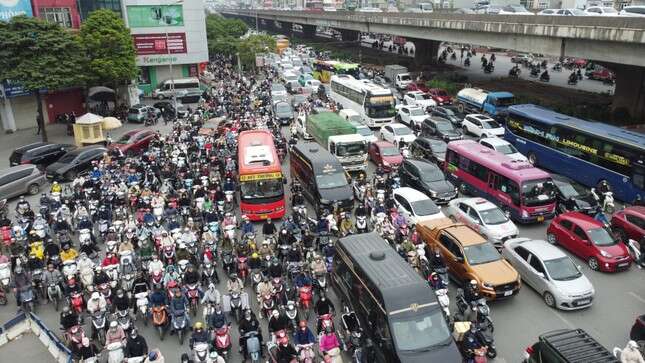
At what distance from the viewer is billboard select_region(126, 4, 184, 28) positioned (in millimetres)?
46844

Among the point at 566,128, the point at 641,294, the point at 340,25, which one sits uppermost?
the point at 340,25

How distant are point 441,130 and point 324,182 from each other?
443 inches

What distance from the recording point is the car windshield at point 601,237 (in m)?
15.9

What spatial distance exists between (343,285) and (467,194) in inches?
427

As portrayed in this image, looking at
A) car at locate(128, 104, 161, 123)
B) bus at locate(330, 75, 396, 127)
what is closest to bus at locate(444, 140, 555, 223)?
bus at locate(330, 75, 396, 127)

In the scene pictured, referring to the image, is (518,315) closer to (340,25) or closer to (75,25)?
(75,25)

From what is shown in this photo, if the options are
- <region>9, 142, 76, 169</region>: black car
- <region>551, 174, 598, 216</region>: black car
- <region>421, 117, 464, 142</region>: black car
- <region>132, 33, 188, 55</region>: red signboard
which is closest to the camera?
<region>551, 174, 598, 216</region>: black car

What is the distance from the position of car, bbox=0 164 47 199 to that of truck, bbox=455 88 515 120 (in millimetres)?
27607

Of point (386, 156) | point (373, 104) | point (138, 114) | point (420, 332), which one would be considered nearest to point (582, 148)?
point (386, 156)

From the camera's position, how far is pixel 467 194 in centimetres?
2186

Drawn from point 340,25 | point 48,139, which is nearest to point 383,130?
point 48,139

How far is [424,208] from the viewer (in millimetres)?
Answer: 18047

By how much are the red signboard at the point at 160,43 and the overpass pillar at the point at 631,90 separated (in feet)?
128

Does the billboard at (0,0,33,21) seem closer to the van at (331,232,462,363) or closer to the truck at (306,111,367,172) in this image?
the truck at (306,111,367,172)
